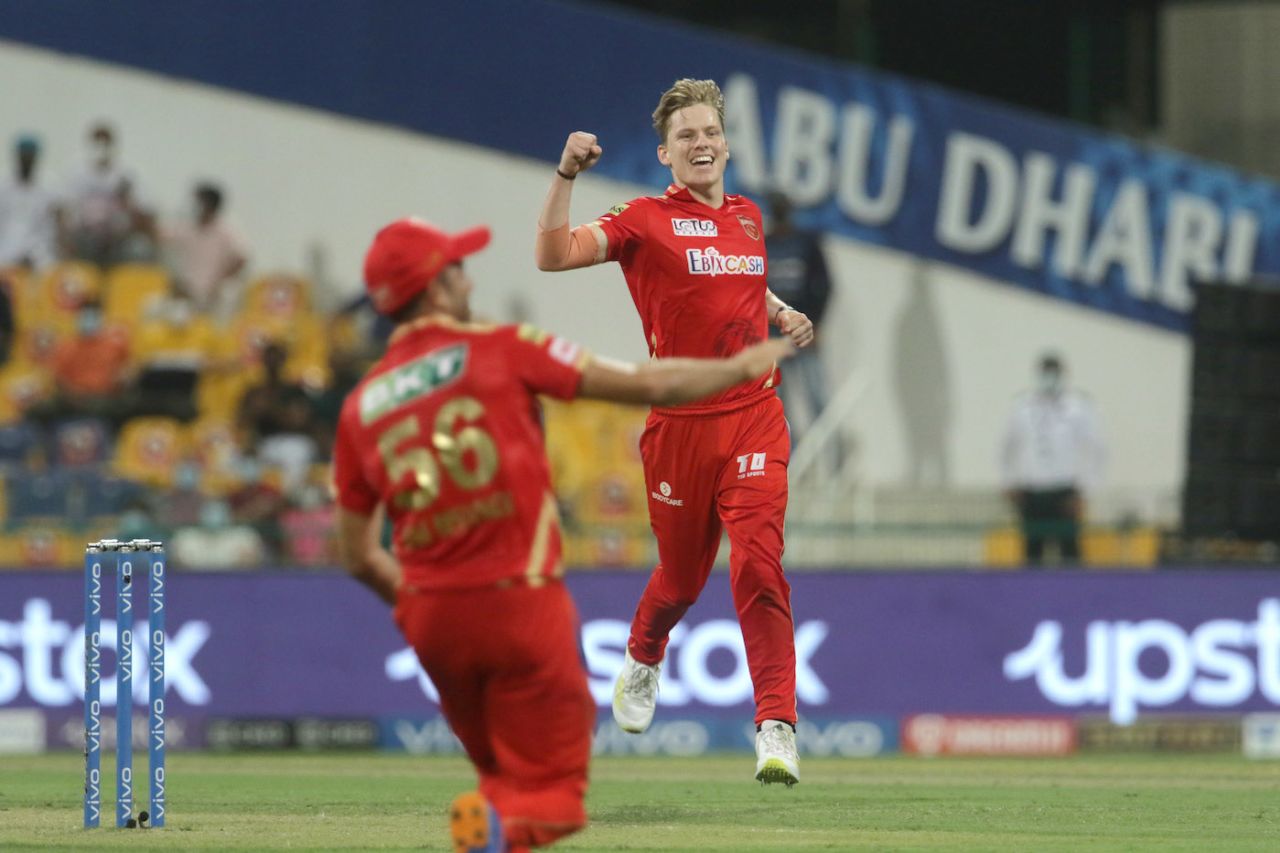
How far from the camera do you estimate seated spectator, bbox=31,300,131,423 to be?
52.2ft

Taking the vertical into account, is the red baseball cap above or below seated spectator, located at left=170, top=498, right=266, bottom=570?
above

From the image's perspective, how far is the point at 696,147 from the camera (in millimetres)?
8172

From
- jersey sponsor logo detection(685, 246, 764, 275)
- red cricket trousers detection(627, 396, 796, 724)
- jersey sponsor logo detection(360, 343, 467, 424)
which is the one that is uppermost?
jersey sponsor logo detection(685, 246, 764, 275)

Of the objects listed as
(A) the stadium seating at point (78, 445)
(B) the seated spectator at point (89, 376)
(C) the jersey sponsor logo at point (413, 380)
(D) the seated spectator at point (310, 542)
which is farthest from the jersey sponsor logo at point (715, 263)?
(B) the seated spectator at point (89, 376)

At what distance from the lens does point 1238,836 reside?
7.91 metres

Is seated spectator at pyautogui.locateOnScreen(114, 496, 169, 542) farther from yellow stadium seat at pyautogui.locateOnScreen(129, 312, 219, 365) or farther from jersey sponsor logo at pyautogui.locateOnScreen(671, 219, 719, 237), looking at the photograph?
jersey sponsor logo at pyautogui.locateOnScreen(671, 219, 719, 237)

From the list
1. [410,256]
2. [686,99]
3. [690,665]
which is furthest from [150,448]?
[410,256]

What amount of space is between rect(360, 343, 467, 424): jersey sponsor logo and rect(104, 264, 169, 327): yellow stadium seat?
11.4 meters

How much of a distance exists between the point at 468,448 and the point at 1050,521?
9765 millimetres

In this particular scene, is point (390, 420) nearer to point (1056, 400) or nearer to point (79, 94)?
point (1056, 400)

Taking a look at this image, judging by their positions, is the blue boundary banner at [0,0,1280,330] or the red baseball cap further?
the blue boundary banner at [0,0,1280,330]

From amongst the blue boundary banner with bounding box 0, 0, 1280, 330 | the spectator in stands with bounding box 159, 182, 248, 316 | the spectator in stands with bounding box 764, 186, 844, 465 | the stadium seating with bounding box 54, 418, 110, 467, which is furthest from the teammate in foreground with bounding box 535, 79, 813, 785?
the spectator in stands with bounding box 159, 182, 248, 316

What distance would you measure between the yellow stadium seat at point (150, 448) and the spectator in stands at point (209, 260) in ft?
5.30

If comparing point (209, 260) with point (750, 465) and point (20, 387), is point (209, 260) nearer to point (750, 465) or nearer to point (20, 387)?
point (20, 387)
